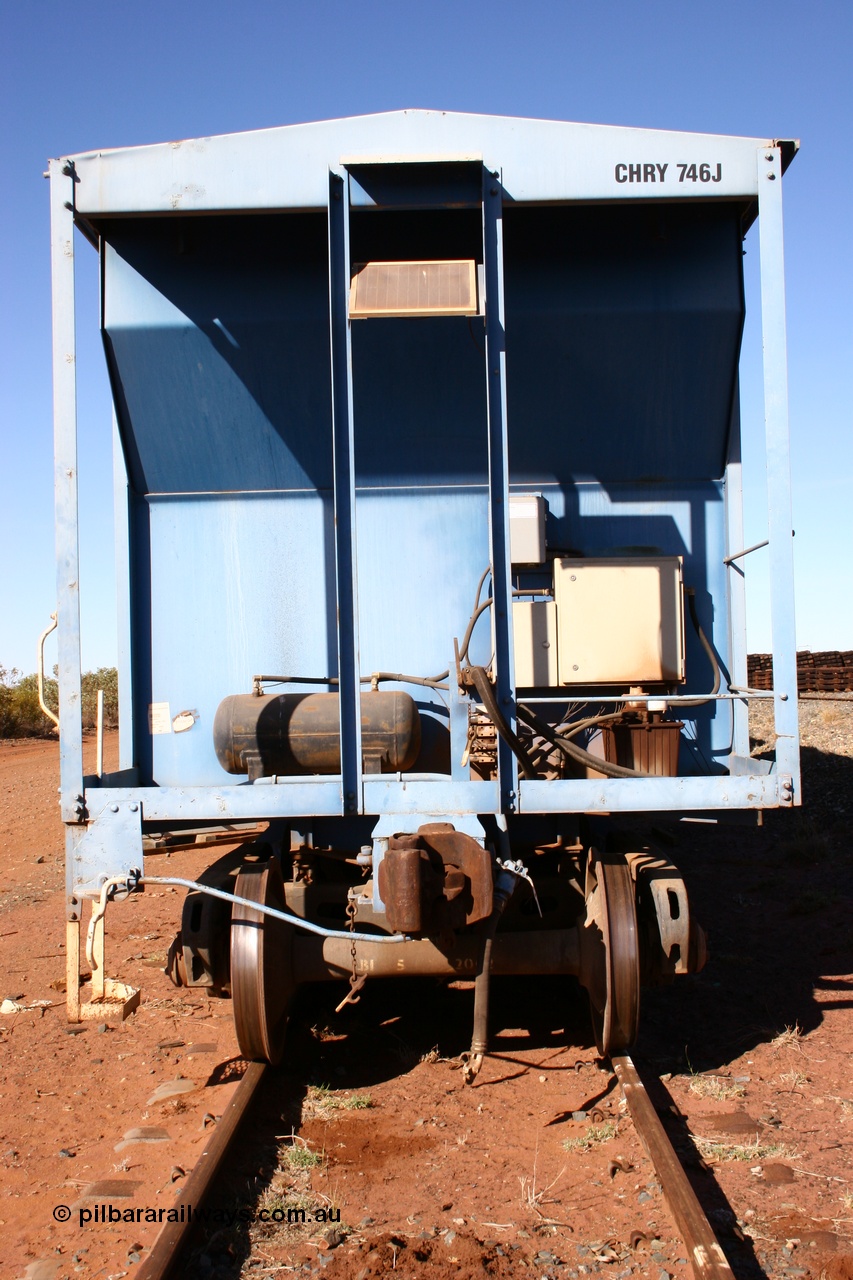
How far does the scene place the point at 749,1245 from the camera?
131 inches

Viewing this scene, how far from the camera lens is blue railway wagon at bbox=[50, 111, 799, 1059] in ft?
13.9

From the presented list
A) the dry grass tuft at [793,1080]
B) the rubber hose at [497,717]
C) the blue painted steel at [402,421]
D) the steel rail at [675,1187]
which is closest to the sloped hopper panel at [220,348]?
the blue painted steel at [402,421]

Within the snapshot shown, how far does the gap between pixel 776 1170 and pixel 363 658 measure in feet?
9.83

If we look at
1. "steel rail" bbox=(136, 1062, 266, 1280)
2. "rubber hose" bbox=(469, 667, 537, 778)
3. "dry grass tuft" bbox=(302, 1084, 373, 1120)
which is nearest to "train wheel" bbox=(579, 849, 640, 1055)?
"rubber hose" bbox=(469, 667, 537, 778)

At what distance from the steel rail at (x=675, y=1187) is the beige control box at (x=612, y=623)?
1.87 m

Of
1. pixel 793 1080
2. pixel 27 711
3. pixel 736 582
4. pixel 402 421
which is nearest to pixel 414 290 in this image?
pixel 402 421

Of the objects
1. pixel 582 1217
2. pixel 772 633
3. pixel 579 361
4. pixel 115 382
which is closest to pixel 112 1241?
pixel 582 1217

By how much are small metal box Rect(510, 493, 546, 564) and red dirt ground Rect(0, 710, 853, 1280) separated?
2.60m

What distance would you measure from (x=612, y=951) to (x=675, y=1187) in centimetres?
120

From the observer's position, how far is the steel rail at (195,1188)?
10.1ft

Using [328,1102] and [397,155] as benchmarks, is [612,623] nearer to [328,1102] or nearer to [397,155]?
[397,155]

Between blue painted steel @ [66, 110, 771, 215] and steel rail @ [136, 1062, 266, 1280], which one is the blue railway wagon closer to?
blue painted steel @ [66, 110, 771, 215]

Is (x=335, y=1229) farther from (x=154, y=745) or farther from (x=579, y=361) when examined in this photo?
(x=579, y=361)

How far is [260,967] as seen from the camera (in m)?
4.54
